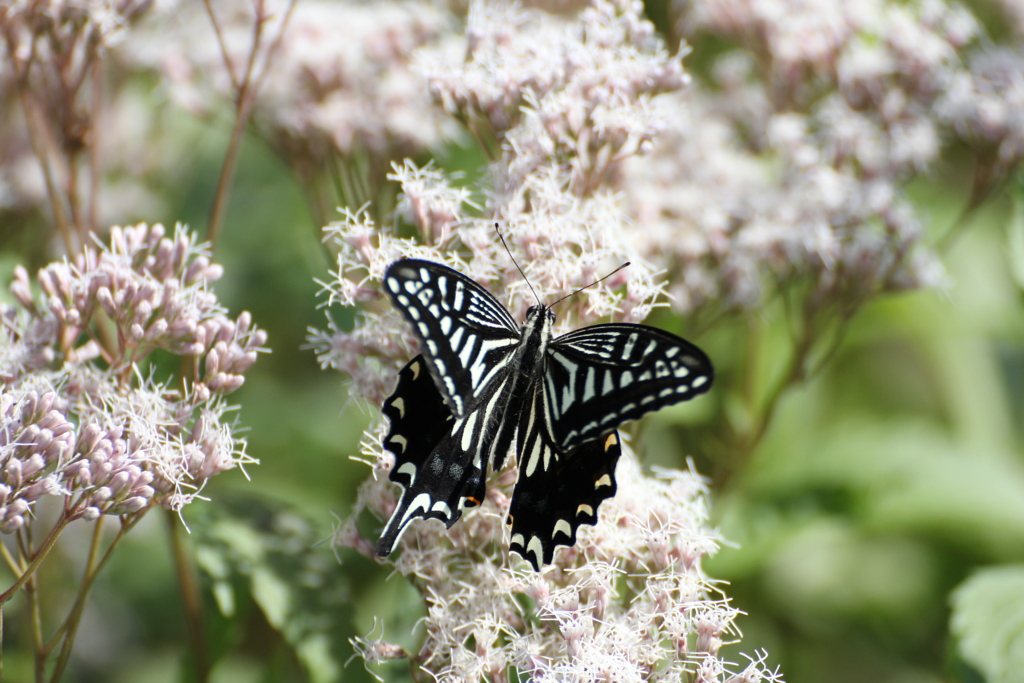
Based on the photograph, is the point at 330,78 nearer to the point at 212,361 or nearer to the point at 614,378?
the point at 212,361

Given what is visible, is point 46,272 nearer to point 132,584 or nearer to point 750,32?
point 132,584

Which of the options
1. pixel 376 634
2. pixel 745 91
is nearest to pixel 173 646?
pixel 376 634

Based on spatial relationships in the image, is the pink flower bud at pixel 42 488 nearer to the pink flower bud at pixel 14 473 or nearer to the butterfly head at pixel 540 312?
the pink flower bud at pixel 14 473

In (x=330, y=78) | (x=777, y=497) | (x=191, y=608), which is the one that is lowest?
(x=777, y=497)

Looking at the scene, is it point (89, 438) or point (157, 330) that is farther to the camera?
point (157, 330)

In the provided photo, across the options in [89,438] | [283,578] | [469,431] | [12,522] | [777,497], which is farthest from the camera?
[777,497]

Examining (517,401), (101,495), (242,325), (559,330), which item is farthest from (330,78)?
(101,495)
